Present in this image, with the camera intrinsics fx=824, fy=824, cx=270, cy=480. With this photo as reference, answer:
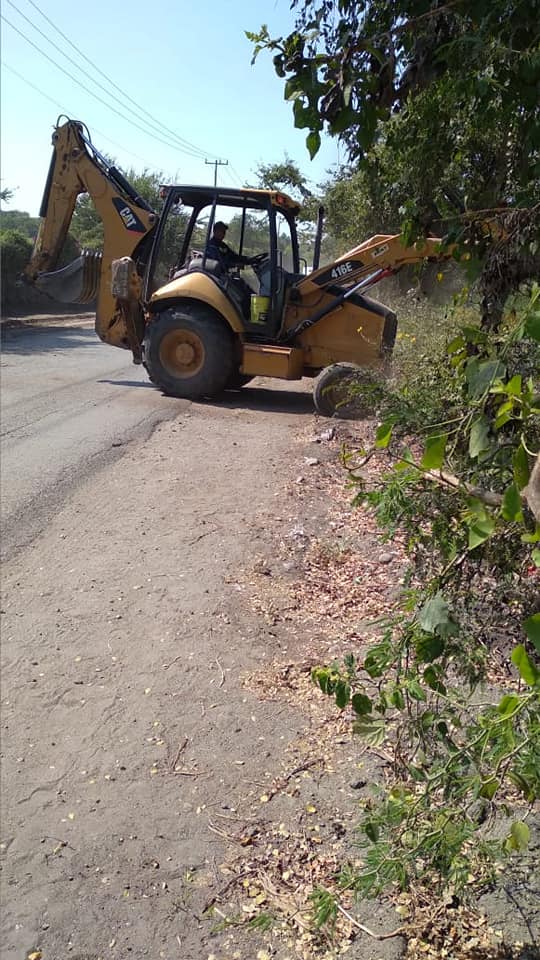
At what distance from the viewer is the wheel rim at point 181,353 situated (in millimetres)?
10875

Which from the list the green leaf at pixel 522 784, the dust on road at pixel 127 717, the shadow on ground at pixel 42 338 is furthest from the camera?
the shadow on ground at pixel 42 338

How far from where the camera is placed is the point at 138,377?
13477 mm

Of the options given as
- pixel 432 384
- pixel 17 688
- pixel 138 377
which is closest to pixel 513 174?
pixel 432 384

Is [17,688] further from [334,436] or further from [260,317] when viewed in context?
[260,317]

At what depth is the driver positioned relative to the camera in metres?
10.8

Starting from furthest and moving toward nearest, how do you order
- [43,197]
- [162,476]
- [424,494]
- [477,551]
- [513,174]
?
[43,197] < [162,476] < [513,174] < [424,494] < [477,551]

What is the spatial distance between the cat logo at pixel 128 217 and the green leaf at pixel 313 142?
10327 mm

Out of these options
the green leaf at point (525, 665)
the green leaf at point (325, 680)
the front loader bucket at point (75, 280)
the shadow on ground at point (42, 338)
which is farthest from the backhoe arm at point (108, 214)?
the green leaf at point (525, 665)

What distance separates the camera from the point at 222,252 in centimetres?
1106

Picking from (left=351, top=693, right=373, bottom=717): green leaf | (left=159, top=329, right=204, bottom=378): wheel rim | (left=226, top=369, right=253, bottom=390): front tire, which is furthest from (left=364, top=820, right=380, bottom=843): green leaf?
(left=226, top=369, right=253, bottom=390): front tire

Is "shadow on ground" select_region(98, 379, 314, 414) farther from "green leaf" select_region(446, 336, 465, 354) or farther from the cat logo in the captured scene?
"green leaf" select_region(446, 336, 465, 354)

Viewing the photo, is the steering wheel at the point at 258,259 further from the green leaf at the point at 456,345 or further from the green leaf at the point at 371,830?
the green leaf at the point at 371,830

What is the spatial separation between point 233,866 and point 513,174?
8.99 feet

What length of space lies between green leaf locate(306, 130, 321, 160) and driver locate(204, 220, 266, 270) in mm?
9008
